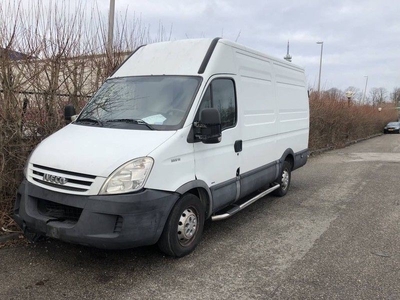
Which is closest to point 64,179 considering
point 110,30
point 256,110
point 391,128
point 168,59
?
point 168,59

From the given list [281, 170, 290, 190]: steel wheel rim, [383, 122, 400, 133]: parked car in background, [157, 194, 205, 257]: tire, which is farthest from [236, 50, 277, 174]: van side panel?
[383, 122, 400, 133]: parked car in background

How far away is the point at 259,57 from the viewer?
18.5ft

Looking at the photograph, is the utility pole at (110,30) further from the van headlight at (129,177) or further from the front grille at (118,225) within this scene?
the front grille at (118,225)

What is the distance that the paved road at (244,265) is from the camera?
337 centimetres

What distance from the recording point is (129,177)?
11.0 ft

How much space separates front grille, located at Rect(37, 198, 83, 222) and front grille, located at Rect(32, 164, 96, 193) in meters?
0.20

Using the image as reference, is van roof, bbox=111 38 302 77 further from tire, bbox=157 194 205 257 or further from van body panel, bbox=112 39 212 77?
tire, bbox=157 194 205 257

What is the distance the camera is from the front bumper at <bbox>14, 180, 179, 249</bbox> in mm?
3285

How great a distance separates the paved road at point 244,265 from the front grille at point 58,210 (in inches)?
24.4

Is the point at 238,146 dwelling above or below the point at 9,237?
above

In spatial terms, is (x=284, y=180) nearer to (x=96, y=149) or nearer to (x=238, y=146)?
Answer: (x=238, y=146)

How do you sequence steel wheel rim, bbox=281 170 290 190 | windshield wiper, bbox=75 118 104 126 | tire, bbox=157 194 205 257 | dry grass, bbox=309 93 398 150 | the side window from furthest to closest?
dry grass, bbox=309 93 398 150
steel wheel rim, bbox=281 170 290 190
the side window
windshield wiper, bbox=75 118 104 126
tire, bbox=157 194 205 257

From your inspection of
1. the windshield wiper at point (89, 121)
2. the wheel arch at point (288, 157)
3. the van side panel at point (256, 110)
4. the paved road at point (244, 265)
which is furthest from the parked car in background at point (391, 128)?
the windshield wiper at point (89, 121)

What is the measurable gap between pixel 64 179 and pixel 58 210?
367mm
